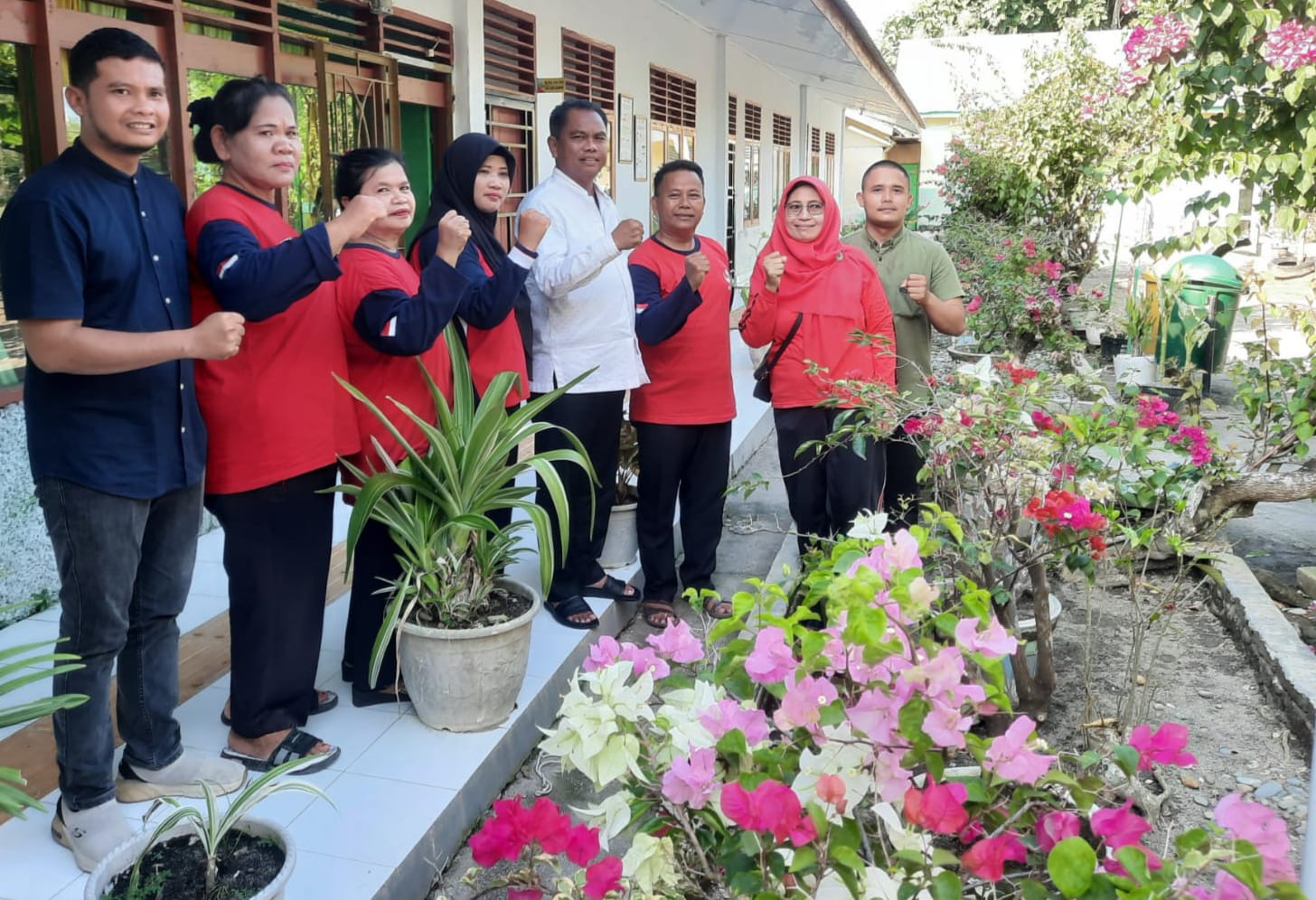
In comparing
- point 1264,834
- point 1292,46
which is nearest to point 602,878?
point 1264,834


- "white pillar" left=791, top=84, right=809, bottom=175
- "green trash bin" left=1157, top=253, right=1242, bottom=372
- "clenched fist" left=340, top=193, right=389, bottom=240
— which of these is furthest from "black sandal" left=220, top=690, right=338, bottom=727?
"white pillar" left=791, top=84, right=809, bottom=175

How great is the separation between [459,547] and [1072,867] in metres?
2.12

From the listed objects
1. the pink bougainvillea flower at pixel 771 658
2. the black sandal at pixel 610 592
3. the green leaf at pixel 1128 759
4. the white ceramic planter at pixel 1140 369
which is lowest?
the black sandal at pixel 610 592

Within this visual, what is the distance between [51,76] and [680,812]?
3.48 metres

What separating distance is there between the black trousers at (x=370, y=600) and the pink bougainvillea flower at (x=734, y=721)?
74.2 inches

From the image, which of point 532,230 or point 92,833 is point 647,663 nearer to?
point 92,833

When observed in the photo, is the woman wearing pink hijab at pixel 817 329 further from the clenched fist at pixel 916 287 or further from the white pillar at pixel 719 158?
the white pillar at pixel 719 158

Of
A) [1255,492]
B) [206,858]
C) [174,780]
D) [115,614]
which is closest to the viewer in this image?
[206,858]

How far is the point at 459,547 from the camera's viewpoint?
3006mm

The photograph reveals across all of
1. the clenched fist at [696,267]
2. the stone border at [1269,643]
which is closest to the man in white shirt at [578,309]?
the clenched fist at [696,267]

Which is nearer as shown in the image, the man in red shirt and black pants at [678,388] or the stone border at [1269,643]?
the stone border at [1269,643]

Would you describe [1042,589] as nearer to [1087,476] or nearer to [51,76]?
[1087,476]

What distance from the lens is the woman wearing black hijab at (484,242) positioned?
10.6 ft

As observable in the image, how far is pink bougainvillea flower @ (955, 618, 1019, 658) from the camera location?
1.31 m
